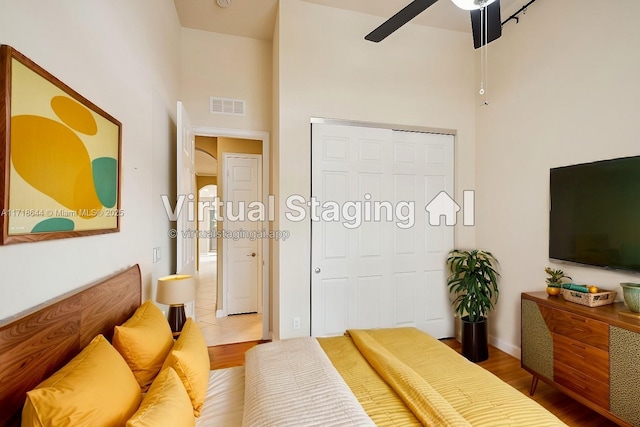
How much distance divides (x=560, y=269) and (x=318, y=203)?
217cm

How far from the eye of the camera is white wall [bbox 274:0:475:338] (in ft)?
9.25

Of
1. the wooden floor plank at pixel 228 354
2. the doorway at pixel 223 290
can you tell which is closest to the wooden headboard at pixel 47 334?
the wooden floor plank at pixel 228 354

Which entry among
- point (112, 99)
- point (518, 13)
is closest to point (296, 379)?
point (112, 99)

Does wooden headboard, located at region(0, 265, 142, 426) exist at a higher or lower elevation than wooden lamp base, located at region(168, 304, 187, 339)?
higher

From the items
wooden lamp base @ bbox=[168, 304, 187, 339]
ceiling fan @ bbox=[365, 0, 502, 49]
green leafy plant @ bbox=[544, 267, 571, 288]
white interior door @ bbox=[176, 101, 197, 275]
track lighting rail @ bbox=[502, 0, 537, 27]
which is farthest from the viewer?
track lighting rail @ bbox=[502, 0, 537, 27]

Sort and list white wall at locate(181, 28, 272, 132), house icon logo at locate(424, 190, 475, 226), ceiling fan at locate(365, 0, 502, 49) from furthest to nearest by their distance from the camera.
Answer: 1. house icon logo at locate(424, 190, 475, 226)
2. white wall at locate(181, 28, 272, 132)
3. ceiling fan at locate(365, 0, 502, 49)

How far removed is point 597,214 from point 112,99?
10.6 ft

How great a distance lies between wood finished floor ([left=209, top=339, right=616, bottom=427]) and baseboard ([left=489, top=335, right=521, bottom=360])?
4cm

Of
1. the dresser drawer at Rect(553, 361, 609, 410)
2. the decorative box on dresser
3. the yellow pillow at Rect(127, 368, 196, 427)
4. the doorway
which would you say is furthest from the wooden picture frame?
the dresser drawer at Rect(553, 361, 609, 410)

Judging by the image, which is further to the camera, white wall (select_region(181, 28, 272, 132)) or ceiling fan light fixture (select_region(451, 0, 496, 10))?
white wall (select_region(181, 28, 272, 132))

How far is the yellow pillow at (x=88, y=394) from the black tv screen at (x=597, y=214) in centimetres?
291

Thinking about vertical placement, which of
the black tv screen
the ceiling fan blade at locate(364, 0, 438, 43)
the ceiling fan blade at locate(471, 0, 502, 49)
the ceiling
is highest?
the ceiling

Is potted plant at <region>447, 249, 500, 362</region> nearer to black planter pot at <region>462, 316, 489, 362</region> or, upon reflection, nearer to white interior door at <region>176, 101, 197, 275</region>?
black planter pot at <region>462, 316, 489, 362</region>

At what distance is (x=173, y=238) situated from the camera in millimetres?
2908
